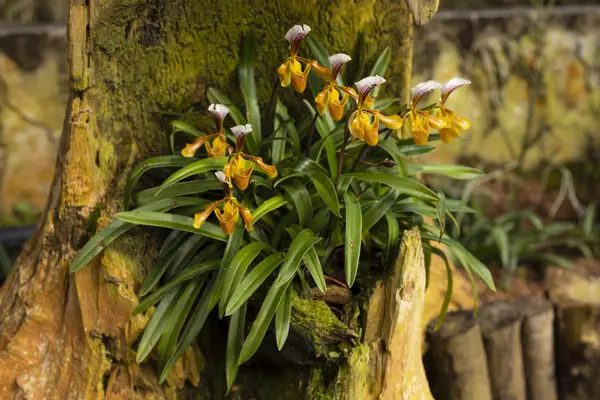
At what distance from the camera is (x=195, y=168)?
224 cm

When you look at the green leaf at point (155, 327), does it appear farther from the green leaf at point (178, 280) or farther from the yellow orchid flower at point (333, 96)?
the yellow orchid flower at point (333, 96)

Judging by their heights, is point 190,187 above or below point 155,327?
above

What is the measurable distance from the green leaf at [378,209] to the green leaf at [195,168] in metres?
0.50

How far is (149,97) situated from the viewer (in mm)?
2453

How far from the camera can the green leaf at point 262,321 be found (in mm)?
2215

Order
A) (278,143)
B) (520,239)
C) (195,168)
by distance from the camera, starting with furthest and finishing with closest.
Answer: (520,239)
(278,143)
(195,168)

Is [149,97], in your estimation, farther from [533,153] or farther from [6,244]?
[533,153]

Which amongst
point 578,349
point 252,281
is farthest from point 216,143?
point 578,349

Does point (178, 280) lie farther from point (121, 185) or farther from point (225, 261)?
point (121, 185)

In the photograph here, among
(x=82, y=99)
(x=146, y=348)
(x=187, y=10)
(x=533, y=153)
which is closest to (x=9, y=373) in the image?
(x=146, y=348)

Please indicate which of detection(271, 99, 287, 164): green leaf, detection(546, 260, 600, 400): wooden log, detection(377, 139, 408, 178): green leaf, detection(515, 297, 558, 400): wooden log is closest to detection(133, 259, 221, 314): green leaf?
detection(271, 99, 287, 164): green leaf

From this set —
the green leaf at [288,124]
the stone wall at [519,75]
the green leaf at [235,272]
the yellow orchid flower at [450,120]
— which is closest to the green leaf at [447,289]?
the yellow orchid flower at [450,120]

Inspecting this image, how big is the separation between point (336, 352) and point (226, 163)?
2.26 feet

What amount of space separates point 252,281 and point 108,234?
0.52 meters
